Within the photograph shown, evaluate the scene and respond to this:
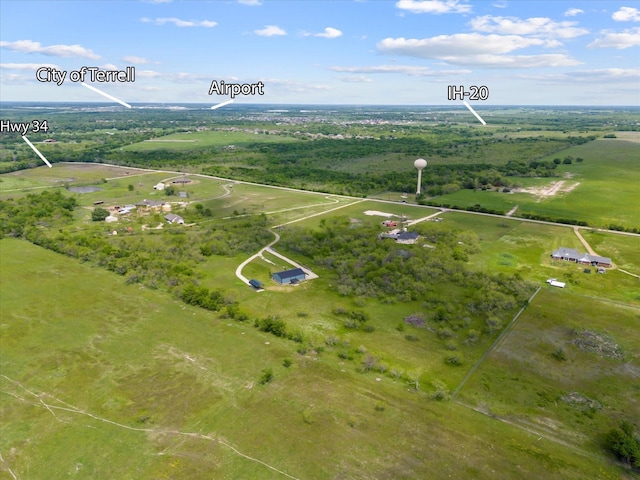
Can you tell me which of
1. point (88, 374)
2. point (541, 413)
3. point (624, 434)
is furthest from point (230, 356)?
point (624, 434)

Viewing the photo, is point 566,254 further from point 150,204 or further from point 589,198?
point 150,204

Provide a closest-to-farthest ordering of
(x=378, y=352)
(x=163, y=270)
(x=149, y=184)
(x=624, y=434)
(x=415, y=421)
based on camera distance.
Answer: (x=624, y=434) < (x=415, y=421) < (x=378, y=352) < (x=163, y=270) < (x=149, y=184)

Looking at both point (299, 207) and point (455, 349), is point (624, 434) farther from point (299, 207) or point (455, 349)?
point (299, 207)

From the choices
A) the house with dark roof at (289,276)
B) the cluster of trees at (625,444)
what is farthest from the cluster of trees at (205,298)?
the cluster of trees at (625,444)

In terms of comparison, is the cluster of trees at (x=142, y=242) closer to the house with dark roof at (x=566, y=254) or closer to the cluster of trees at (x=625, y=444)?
the house with dark roof at (x=566, y=254)

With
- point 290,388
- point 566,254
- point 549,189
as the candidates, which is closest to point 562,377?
point 290,388

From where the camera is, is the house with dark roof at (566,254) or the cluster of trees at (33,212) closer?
the house with dark roof at (566,254)

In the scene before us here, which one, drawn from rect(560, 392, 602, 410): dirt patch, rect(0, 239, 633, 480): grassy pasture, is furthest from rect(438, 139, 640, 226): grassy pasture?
rect(0, 239, 633, 480): grassy pasture
